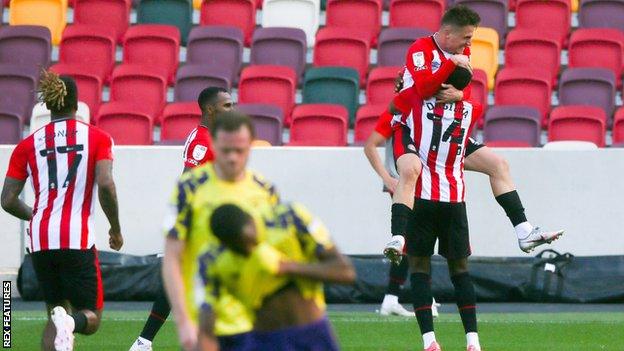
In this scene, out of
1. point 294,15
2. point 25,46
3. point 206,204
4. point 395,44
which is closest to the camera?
point 206,204

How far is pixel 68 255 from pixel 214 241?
2.63m

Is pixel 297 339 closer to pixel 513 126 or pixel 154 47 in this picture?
pixel 513 126

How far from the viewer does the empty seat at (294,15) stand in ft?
54.3

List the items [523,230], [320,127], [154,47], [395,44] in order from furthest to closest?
1. [154,47]
2. [395,44]
3. [320,127]
4. [523,230]

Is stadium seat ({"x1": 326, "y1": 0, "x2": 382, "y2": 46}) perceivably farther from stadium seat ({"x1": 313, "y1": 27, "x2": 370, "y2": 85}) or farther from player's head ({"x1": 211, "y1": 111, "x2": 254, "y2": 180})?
player's head ({"x1": 211, "y1": 111, "x2": 254, "y2": 180})

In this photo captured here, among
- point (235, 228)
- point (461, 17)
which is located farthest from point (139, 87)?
point (235, 228)

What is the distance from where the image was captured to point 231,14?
16781 millimetres

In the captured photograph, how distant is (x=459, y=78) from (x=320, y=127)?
6537mm

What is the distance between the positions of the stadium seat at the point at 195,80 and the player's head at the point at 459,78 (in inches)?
284

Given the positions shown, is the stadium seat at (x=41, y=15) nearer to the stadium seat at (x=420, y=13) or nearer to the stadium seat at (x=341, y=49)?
the stadium seat at (x=341, y=49)

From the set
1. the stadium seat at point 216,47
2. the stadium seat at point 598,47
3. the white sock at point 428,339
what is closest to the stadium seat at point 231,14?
the stadium seat at point 216,47

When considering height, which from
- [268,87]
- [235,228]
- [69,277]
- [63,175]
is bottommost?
[69,277]

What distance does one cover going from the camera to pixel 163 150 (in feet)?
42.6

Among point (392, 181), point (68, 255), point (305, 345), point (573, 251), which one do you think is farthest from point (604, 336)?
point (305, 345)
